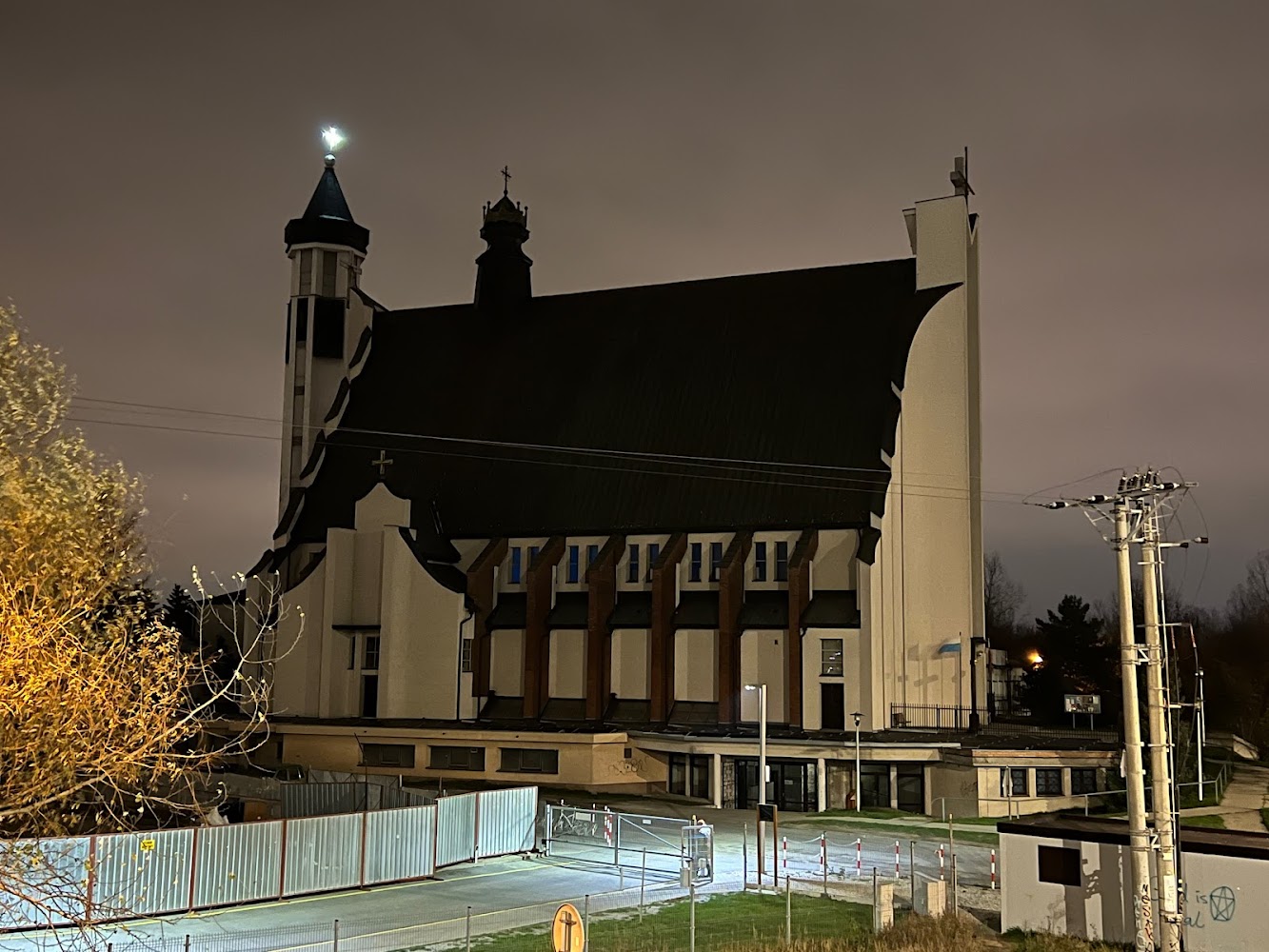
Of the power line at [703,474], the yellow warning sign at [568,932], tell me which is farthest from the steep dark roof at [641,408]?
the yellow warning sign at [568,932]

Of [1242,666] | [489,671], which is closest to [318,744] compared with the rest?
[489,671]

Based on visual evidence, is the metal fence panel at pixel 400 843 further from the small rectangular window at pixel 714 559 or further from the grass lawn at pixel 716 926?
the small rectangular window at pixel 714 559

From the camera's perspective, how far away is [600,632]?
2039 inches

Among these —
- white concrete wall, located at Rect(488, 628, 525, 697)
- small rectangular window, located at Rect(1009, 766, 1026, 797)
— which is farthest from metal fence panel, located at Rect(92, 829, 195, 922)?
white concrete wall, located at Rect(488, 628, 525, 697)

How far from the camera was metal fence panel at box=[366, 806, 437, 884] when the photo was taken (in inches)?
1045

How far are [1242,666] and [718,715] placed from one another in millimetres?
50627

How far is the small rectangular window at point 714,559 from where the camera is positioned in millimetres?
52125

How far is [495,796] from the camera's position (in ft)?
99.5

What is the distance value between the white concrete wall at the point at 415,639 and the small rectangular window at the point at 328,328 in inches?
551

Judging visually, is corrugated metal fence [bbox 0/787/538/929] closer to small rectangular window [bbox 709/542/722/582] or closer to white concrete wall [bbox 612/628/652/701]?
white concrete wall [bbox 612/628/652/701]

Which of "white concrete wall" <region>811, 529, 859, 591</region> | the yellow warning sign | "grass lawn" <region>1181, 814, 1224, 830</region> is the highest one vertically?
"white concrete wall" <region>811, 529, 859, 591</region>

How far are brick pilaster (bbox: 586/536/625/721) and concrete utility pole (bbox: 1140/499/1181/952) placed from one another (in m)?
31.9

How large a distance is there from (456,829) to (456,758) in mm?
21459

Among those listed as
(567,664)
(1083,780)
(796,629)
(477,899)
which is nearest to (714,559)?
(796,629)
